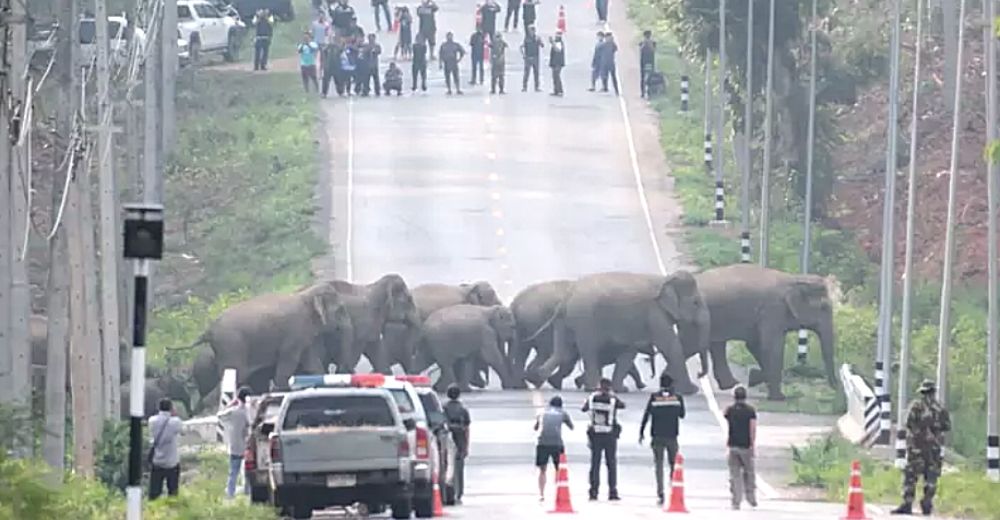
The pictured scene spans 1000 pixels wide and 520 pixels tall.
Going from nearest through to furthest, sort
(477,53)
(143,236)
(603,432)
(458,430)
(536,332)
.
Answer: (143,236)
(603,432)
(458,430)
(536,332)
(477,53)

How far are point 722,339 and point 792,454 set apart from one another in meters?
9.27

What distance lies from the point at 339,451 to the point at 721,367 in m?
22.6

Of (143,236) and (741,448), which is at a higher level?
(143,236)

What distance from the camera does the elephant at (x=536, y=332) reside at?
57625mm

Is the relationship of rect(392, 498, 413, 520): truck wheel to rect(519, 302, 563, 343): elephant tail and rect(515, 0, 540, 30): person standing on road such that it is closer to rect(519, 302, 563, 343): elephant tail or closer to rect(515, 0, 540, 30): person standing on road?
rect(519, 302, 563, 343): elephant tail

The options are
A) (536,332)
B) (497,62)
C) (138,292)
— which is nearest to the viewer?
(138,292)

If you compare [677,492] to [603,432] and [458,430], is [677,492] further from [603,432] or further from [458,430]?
[458,430]

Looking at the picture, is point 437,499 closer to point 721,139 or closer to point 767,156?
point 767,156

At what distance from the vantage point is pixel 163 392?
54375 mm

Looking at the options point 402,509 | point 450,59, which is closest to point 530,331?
point 402,509

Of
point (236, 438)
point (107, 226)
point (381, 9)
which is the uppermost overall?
point (107, 226)

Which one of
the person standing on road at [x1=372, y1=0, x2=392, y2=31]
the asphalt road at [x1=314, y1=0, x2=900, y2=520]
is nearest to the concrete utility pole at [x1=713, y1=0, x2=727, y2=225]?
the asphalt road at [x1=314, y1=0, x2=900, y2=520]

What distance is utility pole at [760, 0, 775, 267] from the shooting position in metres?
66.9

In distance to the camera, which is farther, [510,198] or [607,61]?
[607,61]
